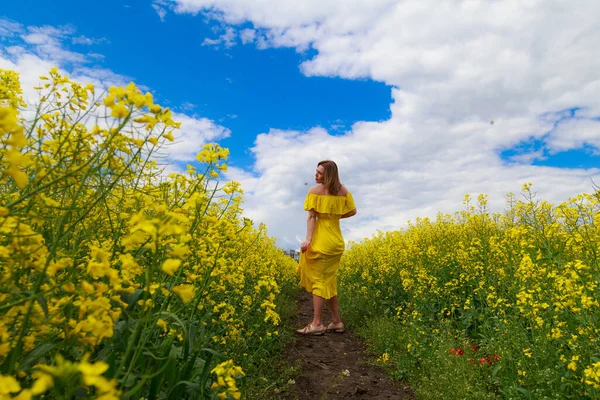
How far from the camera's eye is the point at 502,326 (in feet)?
11.3

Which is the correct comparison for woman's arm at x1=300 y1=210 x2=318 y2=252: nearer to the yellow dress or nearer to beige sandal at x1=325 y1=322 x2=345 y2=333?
the yellow dress

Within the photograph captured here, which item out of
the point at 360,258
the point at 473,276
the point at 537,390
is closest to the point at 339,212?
the point at 473,276

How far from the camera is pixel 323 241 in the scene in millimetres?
5453

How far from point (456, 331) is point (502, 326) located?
0.96m

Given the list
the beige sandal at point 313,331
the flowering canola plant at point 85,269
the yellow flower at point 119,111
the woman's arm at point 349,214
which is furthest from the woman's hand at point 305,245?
the yellow flower at point 119,111

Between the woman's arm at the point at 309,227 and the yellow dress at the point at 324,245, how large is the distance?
0.05 metres

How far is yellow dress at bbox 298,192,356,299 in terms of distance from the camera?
5.45m

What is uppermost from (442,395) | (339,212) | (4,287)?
(339,212)

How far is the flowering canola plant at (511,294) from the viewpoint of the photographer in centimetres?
280

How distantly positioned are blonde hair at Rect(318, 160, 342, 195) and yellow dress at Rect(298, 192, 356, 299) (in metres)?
0.13

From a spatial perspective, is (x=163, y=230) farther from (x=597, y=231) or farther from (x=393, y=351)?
(x=597, y=231)

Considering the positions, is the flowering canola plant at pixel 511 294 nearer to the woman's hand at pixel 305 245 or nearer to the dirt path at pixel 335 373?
the dirt path at pixel 335 373

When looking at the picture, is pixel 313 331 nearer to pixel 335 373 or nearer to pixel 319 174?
pixel 335 373

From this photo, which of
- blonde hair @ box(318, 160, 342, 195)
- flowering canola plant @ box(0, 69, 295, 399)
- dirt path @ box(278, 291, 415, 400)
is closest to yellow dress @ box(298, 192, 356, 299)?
blonde hair @ box(318, 160, 342, 195)
